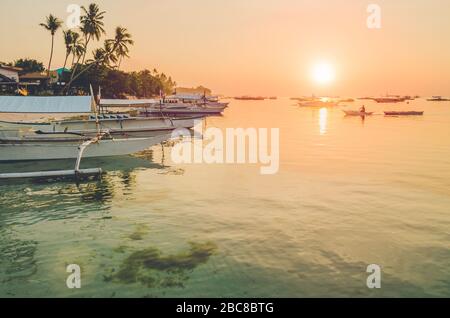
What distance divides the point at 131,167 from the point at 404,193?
15.8 m

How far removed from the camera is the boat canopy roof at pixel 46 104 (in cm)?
2586

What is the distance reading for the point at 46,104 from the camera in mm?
26516

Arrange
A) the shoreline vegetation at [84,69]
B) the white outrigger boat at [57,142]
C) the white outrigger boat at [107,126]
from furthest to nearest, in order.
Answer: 1. the shoreline vegetation at [84,69]
2. the white outrigger boat at [107,126]
3. the white outrigger boat at [57,142]

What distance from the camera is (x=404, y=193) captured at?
57.9ft

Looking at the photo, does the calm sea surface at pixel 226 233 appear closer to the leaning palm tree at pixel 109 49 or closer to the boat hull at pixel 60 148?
the boat hull at pixel 60 148

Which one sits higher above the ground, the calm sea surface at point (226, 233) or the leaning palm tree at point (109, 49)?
the leaning palm tree at point (109, 49)

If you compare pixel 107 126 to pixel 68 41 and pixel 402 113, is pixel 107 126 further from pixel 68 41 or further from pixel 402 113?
pixel 402 113

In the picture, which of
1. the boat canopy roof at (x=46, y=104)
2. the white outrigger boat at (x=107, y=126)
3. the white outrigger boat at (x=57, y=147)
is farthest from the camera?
the white outrigger boat at (x=107, y=126)

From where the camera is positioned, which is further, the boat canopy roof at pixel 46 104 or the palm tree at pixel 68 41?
the palm tree at pixel 68 41

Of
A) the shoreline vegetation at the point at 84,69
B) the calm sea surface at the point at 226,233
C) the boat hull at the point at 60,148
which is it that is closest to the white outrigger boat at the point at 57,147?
the boat hull at the point at 60,148

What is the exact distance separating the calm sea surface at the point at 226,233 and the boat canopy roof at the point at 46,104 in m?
5.12

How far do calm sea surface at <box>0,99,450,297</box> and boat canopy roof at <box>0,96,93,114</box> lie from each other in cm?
512

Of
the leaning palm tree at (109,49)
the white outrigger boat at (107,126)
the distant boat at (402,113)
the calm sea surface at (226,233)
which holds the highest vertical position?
the leaning palm tree at (109,49)
